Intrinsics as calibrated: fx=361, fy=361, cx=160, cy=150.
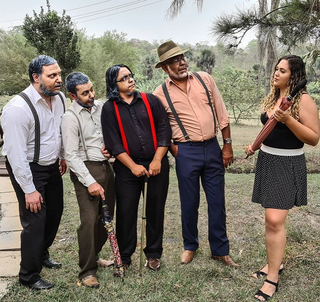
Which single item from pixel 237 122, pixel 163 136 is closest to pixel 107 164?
pixel 163 136

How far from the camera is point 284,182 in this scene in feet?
8.55

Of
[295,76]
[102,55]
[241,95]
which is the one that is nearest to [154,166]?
[295,76]

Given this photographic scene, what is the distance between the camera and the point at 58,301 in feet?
8.50

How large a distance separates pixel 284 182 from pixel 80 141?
60.5 inches

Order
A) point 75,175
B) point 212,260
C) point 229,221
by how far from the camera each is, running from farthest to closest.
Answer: point 229,221, point 212,260, point 75,175

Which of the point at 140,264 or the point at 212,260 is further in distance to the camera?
the point at 212,260

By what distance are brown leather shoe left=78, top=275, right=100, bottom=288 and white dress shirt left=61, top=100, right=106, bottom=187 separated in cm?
74

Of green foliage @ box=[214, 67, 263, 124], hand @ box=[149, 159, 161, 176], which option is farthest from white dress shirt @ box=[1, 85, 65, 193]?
green foliage @ box=[214, 67, 263, 124]

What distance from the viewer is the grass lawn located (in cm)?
264

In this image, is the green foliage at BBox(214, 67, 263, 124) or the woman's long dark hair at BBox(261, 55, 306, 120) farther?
the green foliage at BBox(214, 67, 263, 124)

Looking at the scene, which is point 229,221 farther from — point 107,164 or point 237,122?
point 237,122

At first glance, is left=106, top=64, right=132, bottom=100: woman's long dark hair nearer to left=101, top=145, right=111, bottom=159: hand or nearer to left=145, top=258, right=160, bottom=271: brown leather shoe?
left=101, top=145, right=111, bottom=159: hand

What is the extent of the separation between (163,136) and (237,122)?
1677 centimetres

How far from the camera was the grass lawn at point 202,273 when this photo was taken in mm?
2645
